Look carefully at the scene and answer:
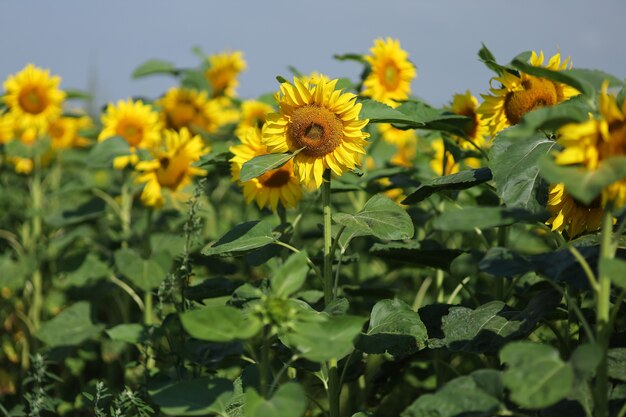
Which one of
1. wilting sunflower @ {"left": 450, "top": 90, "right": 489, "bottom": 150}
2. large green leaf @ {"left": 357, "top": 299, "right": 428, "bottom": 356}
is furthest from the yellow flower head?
large green leaf @ {"left": 357, "top": 299, "right": 428, "bottom": 356}

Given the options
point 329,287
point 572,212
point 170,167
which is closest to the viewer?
point 572,212

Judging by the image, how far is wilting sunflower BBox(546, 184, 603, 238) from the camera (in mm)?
1781

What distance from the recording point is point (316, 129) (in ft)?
6.28

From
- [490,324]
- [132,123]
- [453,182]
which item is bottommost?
[490,324]

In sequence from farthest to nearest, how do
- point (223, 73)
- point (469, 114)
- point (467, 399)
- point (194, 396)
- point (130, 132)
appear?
point (223, 73), point (130, 132), point (469, 114), point (194, 396), point (467, 399)

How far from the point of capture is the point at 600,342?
1.38 m

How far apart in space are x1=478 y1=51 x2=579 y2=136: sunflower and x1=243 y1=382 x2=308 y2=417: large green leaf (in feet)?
3.96

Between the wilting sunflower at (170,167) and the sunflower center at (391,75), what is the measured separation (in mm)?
889

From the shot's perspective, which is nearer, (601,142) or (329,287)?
(601,142)

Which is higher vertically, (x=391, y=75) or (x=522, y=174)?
(x=391, y=75)

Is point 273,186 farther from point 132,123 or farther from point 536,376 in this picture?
point 132,123

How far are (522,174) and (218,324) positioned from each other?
83 cm

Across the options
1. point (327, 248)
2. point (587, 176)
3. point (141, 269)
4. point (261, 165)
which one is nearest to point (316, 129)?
point (261, 165)

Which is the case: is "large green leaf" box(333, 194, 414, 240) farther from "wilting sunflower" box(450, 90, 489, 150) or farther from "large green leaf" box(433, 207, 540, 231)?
"wilting sunflower" box(450, 90, 489, 150)
